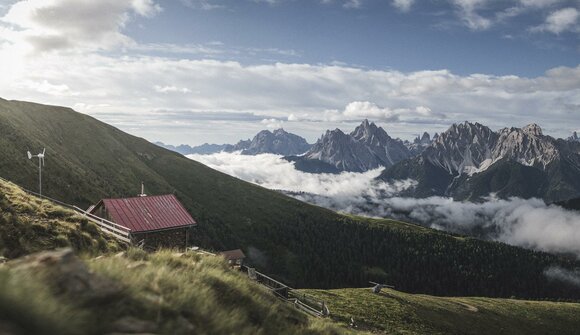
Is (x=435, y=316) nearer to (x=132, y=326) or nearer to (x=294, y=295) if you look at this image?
(x=294, y=295)

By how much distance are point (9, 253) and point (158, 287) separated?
18.7 meters

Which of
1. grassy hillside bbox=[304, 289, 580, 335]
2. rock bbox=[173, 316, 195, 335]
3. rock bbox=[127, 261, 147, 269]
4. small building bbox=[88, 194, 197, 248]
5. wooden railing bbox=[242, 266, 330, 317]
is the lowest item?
grassy hillside bbox=[304, 289, 580, 335]

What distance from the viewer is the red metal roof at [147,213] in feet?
151

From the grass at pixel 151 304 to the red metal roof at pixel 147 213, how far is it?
111 ft

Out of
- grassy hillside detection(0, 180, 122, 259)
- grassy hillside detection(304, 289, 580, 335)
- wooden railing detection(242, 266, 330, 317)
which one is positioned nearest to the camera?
grassy hillside detection(0, 180, 122, 259)

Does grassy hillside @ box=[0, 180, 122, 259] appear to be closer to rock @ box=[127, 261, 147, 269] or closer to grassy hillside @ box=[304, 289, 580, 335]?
rock @ box=[127, 261, 147, 269]

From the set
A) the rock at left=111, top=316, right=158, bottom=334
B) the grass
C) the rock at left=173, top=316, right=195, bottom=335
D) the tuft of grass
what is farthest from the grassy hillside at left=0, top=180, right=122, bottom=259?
the tuft of grass

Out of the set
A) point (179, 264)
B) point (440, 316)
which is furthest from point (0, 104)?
point (179, 264)

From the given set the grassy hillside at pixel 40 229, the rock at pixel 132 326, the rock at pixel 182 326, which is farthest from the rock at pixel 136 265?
the grassy hillside at pixel 40 229

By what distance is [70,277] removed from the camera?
859cm

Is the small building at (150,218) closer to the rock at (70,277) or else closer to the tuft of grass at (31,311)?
the rock at (70,277)

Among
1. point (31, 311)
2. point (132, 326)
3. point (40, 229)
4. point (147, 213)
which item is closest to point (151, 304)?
point (132, 326)

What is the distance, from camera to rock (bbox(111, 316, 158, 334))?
7.73 meters

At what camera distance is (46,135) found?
173875 millimetres
